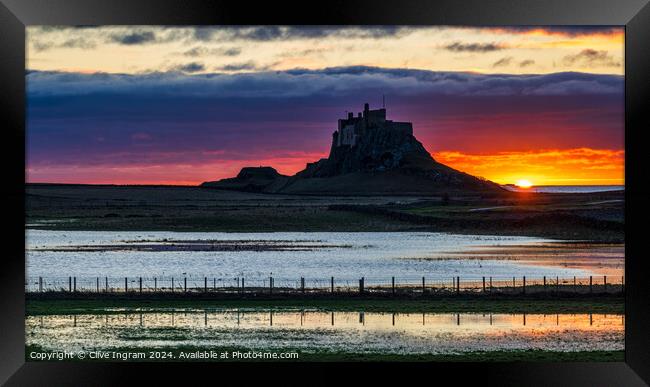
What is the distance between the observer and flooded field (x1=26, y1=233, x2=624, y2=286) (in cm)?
4844

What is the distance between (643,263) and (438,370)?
4.66m

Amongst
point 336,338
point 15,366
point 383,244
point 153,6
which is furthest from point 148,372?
point 383,244

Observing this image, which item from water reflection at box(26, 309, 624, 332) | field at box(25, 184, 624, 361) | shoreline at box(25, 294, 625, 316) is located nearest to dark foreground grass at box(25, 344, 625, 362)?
field at box(25, 184, 624, 361)

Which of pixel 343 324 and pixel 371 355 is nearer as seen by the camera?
pixel 371 355

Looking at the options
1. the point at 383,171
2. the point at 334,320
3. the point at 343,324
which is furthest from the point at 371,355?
the point at 383,171

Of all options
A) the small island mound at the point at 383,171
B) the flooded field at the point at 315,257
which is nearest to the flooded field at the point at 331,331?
the flooded field at the point at 315,257

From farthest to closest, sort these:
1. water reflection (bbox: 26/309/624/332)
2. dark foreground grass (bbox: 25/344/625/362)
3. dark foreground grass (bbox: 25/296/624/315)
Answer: dark foreground grass (bbox: 25/296/624/315) < water reflection (bbox: 26/309/624/332) < dark foreground grass (bbox: 25/344/625/362)

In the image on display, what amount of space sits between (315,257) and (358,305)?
23.3 meters

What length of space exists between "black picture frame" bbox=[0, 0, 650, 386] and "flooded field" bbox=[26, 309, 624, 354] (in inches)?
289

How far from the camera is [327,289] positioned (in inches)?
1578

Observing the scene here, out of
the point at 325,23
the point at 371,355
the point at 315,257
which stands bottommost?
the point at 371,355

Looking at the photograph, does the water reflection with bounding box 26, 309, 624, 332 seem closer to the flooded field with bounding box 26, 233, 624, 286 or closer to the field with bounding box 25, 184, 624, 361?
the field with bounding box 25, 184, 624, 361

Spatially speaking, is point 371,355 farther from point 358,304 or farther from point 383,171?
point 383,171

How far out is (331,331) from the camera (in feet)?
95.5
